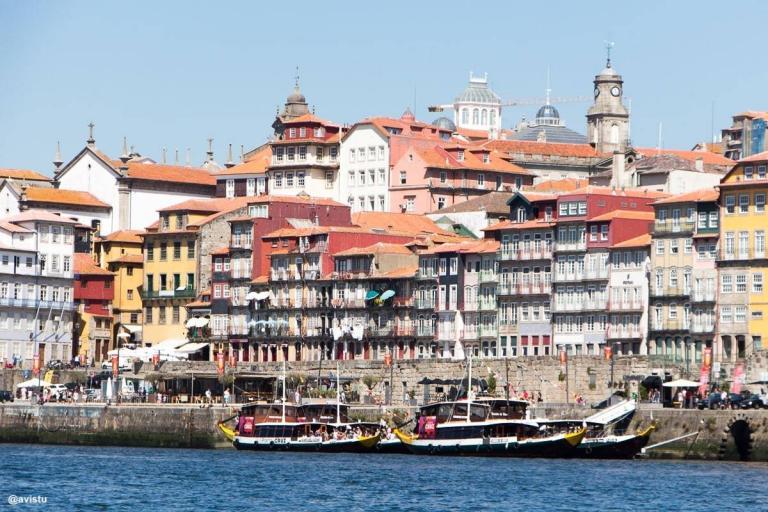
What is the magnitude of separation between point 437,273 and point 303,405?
22888 mm

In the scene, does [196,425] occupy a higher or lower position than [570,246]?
lower

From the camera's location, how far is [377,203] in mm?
175875

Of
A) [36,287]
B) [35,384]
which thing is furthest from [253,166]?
[35,384]

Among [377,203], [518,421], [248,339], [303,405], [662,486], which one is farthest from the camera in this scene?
[377,203]

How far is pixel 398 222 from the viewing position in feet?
537

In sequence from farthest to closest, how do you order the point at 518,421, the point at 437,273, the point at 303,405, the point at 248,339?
the point at 248,339 < the point at 437,273 < the point at 303,405 < the point at 518,421

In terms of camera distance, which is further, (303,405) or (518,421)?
(303,405)

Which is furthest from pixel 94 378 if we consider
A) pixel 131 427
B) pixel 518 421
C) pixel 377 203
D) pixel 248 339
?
pixel 518 421

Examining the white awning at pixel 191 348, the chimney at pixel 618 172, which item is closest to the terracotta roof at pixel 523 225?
the chimney at pixel 618 172

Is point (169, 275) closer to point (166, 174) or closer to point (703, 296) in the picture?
point (166, 174)

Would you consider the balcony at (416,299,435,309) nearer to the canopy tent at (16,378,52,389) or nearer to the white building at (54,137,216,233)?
the canopy tent at (16,378,52,389)

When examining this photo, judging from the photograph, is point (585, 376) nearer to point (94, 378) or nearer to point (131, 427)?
point (131, 427)

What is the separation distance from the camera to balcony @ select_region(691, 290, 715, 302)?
13050 centimetres

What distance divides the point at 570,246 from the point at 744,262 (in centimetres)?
1472
